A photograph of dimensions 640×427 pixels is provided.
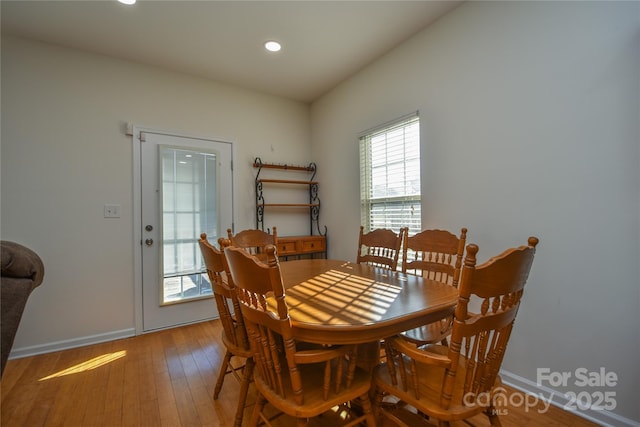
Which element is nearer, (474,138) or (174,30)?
(474,138)

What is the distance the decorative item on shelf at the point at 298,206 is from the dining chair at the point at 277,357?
2.21 metres

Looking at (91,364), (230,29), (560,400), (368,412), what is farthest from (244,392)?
(230,29)

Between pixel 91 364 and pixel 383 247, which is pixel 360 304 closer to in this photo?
pixel 383 247

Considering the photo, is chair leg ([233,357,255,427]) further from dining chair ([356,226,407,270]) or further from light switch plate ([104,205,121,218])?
light switch plate ([104,205,121,218])

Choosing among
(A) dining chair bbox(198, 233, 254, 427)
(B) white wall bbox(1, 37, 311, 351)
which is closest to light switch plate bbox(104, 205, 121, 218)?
(B) white wall bbox(1, 37, 311, 351)

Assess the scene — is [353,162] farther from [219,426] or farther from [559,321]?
[219,426]

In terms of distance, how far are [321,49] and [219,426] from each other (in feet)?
9.99

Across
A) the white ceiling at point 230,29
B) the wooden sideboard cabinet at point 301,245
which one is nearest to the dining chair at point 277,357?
the white ceiling at point 230,29

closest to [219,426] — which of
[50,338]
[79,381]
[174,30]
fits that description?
[79,381]

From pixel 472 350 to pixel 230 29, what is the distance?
2823 millimetres

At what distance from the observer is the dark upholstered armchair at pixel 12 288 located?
1.45 meters

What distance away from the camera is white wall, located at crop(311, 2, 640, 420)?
59.6 inches

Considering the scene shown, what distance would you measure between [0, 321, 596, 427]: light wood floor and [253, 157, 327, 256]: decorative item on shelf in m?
1.30

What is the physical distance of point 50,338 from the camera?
2564 millimetres
